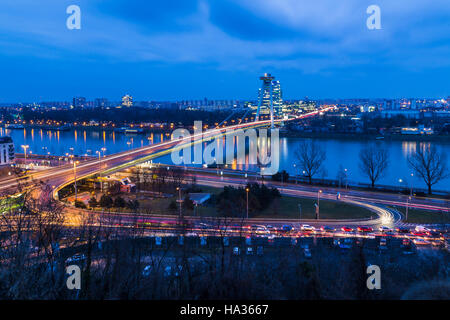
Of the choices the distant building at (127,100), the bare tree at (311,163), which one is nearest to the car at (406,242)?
the bare tree at (311,163)

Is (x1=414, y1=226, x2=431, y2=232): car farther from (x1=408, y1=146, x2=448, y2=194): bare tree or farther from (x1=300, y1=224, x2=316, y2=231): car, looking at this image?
(x1=408, y1=146, x2=448, y2=194): bare tree

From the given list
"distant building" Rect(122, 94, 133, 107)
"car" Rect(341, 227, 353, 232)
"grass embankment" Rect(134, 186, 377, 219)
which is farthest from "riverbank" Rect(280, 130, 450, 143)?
"distant building" Rect(122, 94, 133, 107)

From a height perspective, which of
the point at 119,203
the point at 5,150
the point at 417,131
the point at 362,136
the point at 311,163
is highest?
the point at 417,131

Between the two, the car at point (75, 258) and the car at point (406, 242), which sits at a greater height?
the car at point (75, 258)

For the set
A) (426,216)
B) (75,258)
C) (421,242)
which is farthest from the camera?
(426,216)

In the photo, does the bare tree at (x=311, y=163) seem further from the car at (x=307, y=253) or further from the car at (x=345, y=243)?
the car at (x=307, y=253)

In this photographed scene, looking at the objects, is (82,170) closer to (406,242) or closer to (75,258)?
(75,258)

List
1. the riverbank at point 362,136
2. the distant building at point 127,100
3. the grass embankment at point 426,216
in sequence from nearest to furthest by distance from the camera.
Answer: the grass embankment at point 426,216 < the riverbank at point 362,136 < the distant building at point 127,100

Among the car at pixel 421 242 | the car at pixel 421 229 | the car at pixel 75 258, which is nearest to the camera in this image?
the car at pixel 75 258

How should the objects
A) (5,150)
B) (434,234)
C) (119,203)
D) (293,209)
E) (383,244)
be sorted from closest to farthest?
(383,244) → (434,234) → (293,209) → (119,203) → (5,150)

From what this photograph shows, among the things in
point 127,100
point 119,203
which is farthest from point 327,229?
Result: point 127,100
